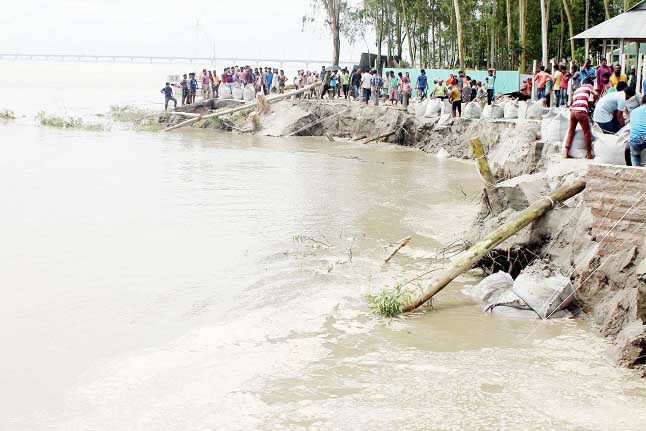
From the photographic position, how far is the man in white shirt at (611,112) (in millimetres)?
10180

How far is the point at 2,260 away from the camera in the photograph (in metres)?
10.5

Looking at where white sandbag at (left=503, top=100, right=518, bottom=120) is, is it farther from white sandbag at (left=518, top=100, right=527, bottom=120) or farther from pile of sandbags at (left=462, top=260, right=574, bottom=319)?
pile of sandbags at (left=462, top=260, right=574, bottom=319)

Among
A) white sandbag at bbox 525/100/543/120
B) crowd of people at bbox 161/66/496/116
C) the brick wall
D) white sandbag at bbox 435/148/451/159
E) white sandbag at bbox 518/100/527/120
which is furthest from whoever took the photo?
crowd of people at bbox 161/66/496/116

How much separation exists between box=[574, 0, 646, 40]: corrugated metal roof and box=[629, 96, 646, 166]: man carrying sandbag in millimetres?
6423

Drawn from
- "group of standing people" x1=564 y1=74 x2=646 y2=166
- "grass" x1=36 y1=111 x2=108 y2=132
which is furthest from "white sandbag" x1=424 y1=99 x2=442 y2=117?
"grass" x1=36 y1=111 x2=108 y2=132

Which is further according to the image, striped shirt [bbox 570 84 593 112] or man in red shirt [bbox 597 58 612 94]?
man in red shirt [bbox 597 58 612 94]

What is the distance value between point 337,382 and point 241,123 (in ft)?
77.7

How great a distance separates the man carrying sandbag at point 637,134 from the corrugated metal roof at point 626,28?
6.42 metres

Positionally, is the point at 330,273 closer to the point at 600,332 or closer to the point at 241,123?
the point at 600,332

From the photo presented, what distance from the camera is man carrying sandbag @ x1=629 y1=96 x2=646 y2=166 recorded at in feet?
25.4

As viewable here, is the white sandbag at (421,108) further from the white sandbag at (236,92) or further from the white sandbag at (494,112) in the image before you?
the white sandbag at (236,92)

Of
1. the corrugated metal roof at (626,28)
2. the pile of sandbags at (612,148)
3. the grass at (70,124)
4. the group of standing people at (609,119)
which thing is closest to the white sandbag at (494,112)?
the corrugated metal roof at (626,28)

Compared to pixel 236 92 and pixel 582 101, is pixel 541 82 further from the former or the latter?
pixel 236 92

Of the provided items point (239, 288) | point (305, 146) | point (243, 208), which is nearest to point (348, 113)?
point (305, 146)
